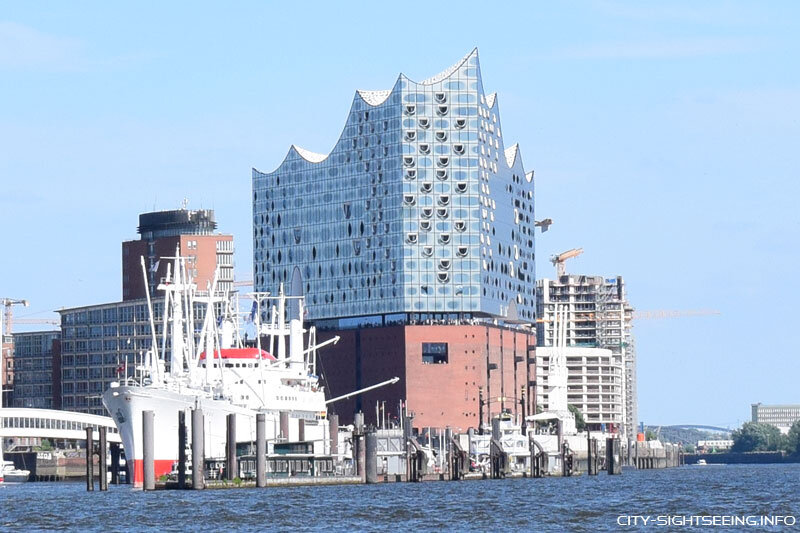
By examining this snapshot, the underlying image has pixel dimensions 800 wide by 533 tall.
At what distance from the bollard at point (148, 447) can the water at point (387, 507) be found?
1171 mm

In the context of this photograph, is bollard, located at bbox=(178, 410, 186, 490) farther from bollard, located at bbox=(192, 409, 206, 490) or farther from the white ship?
the white ship

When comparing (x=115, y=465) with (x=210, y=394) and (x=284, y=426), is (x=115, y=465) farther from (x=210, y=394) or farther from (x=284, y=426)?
(x=284, y=426)

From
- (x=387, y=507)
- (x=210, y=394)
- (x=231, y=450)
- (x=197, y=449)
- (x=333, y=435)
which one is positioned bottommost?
(x=387, y=507)

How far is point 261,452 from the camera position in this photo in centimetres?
12300

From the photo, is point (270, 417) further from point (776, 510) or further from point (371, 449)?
point (776, 510)

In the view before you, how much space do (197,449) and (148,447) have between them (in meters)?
3.39

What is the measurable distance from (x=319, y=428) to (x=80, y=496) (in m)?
36.4

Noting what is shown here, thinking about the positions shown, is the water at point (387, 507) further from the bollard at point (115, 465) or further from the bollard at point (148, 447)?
the bollard at point (115, 465)

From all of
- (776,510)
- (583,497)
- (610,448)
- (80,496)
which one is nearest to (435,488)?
(583,497)

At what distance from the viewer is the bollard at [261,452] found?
4774 inches

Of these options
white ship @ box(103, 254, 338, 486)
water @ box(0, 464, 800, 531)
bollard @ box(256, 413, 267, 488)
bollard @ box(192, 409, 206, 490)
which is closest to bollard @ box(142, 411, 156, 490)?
water @ box(0, 464, 800, 531)

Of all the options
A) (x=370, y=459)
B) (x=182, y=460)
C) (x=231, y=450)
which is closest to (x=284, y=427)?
(x=370, y=459)

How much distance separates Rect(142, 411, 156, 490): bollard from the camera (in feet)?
394

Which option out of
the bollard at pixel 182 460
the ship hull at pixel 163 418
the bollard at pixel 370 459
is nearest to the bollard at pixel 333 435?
the ship hull at pixel 163 418
